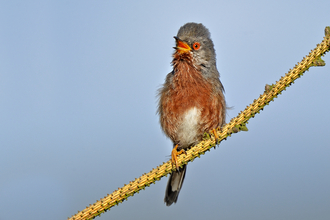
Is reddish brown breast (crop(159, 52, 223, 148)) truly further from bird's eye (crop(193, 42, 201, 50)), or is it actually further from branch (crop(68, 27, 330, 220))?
branch (crop(68, 27, 330, 220))

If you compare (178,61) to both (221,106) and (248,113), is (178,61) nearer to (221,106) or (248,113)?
(221,106)

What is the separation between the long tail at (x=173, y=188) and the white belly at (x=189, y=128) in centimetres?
73

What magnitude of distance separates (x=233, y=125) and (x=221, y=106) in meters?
2.44

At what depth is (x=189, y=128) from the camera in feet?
20.4

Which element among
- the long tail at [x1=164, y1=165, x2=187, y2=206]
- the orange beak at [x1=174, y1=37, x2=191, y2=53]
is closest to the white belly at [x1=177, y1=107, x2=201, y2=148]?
the long tail at [x1=164, y1=165, x2=187, y2=206]

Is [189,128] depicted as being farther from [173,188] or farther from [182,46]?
[182,46]

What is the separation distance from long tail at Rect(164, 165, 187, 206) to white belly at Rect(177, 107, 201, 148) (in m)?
0.73

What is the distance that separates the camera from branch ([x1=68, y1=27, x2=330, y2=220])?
3191 mm

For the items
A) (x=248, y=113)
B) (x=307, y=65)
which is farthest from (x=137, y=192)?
(x=307, y=65)

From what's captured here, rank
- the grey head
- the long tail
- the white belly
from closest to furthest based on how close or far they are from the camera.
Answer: the white belly < the grey head < the long tail

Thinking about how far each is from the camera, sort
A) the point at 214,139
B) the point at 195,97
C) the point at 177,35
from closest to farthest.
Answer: the point at 214,139 < the point at 195,97 < the point at 177,35

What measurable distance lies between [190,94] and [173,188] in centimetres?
205

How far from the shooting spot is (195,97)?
19.8ft


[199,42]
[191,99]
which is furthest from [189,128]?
[199,42]
